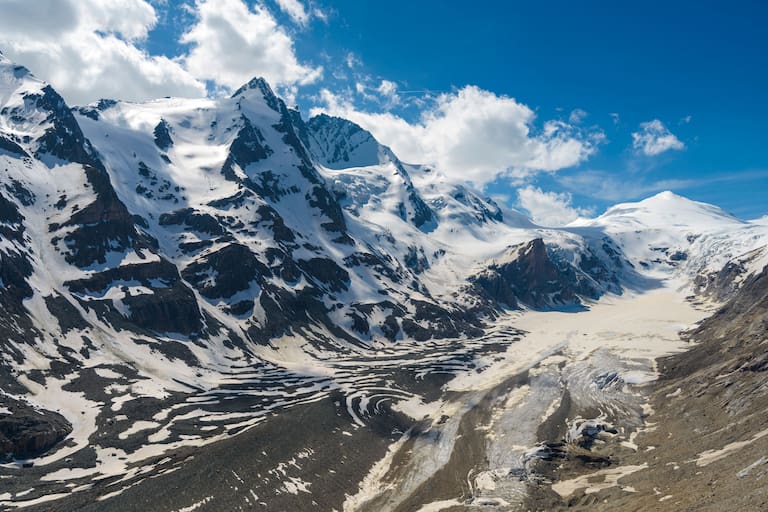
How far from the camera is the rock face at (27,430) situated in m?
103

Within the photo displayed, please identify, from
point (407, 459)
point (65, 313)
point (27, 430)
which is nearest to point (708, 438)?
point (407, 459)

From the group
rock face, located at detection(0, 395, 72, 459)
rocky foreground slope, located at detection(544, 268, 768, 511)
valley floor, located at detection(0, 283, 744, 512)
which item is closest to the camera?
rocky foreground slope, located at detection(544, 268, 768, 511)

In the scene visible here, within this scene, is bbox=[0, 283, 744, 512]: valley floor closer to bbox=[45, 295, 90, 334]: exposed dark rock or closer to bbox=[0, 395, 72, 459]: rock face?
bbox=[0, 395, 72, 459]: rock face

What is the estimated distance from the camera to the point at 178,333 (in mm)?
191875

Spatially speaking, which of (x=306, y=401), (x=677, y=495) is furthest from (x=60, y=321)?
(x=677, y=495)

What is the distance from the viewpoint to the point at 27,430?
350ft

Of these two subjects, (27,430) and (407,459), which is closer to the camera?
(27,430)

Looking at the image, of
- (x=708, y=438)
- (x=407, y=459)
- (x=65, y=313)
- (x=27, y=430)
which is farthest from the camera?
(x=65, y=313)

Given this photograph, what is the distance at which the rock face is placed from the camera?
336 ft

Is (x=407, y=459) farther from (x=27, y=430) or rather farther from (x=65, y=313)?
(x=65, y=313)

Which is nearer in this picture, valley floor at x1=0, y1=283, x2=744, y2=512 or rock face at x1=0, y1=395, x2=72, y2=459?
valley floor at x1=0, y1=283, x2=744, y2=512

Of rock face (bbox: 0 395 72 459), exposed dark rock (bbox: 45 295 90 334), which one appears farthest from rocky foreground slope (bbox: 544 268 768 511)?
exposed dark rock (bbox: 45 295 90 334)

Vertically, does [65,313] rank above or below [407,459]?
above

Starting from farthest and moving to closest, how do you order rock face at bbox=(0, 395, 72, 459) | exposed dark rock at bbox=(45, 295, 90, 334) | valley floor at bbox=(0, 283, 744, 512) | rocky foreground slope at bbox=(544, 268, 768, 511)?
exposed dark rock at bbox=(45, 295, 90, 334) < rock face at bbox=(0, 395, 72, 459) < valley floor at bbox=(0, 283, 744, 512) < rocky foreground slope at bbox=(544, 268, 768, 511)
